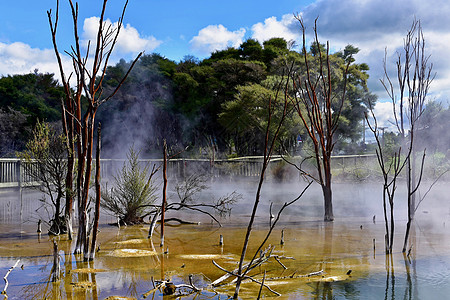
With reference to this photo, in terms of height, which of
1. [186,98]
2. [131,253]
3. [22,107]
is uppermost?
[186,98]

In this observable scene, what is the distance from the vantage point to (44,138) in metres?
7.58

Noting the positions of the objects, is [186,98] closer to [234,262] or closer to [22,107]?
[22,107]

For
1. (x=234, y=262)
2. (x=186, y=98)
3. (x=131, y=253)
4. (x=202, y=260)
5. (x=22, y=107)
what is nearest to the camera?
(x=234, y=262)

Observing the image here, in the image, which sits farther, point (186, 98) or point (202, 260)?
point (186, 98)

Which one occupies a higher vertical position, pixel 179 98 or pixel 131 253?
pixel 179 98

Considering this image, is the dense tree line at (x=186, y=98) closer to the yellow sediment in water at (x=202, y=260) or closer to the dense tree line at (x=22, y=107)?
the dense tree line at (x=22, y=107)

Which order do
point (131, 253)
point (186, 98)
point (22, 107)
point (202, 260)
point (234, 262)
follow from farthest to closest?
1. point (186, 98)
2. point (22, 107)
3. point (131, 253)
4. point (202, 260)
5. point (234, 262)

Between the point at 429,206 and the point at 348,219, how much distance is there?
387cm

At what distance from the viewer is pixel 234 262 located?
571 cm

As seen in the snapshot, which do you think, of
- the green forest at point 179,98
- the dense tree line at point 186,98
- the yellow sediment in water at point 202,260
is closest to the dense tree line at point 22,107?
the green forest at point 179,98

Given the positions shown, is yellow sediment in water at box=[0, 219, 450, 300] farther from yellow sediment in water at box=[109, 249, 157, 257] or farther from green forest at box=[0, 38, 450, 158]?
green forest at box=[0, 38, 450, 158]

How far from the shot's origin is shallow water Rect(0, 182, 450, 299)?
4.57 meters

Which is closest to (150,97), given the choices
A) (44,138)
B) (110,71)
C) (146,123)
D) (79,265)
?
(146,123)

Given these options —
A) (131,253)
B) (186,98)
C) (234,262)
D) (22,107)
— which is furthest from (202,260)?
(186,98)
